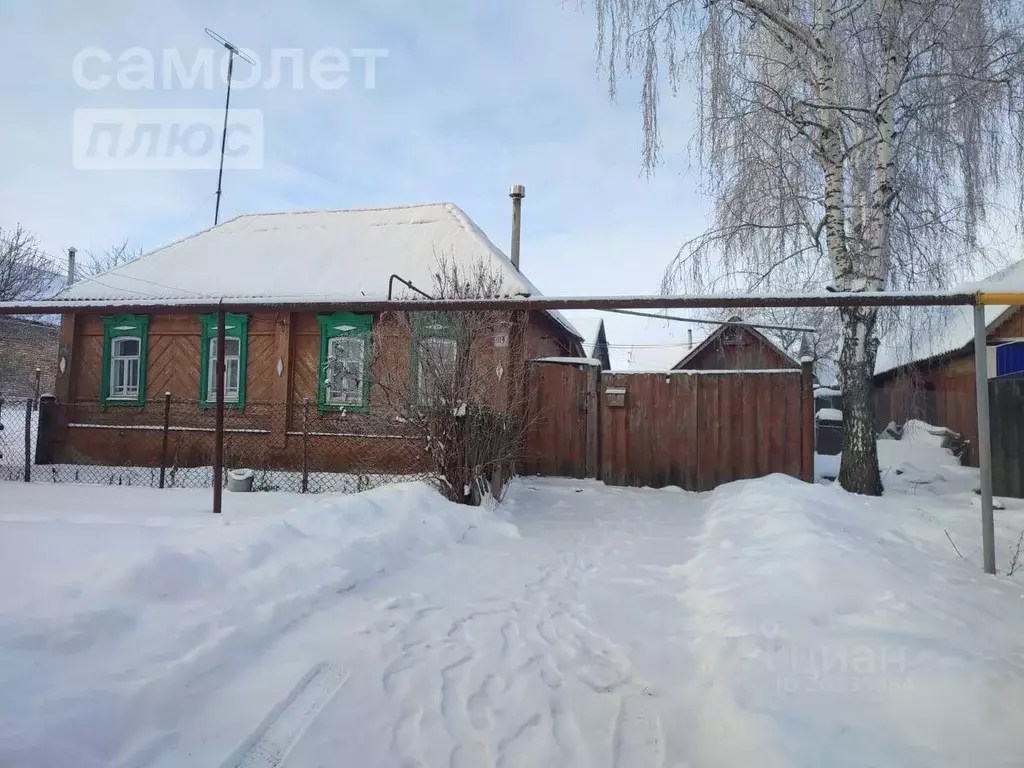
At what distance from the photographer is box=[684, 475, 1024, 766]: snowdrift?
224cm

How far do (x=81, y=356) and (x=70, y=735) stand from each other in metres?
12.9

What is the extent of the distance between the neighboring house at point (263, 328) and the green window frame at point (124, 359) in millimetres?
20

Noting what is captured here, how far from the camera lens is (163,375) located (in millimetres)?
12156

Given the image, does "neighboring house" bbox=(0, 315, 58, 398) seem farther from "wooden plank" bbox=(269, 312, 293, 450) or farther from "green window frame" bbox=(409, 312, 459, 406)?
"green window frame" bbox=(409, 312, 459, 406)

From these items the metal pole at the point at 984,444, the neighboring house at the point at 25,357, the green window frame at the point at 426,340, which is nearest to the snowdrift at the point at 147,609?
the green window frame at the point at 426,340

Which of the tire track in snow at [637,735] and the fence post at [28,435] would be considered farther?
the fence post at [28,435]

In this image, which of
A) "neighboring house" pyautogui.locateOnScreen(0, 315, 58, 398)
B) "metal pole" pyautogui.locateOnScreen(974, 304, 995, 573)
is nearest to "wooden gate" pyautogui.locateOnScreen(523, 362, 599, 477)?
"metal pole" pyautogui.locateOnScreen(974, 304, 995, 573)

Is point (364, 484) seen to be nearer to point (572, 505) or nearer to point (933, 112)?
point (572, 505)

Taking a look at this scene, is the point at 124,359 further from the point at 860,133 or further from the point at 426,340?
the point at 860,133

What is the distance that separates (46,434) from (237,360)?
3.85 m

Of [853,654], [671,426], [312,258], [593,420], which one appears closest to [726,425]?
[671,426]

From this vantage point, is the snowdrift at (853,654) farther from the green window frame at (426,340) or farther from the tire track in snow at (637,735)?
the green window frame at (426,340)

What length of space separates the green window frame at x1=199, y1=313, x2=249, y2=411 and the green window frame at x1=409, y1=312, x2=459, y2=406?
588 centimetres

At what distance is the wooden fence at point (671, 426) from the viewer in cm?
858
